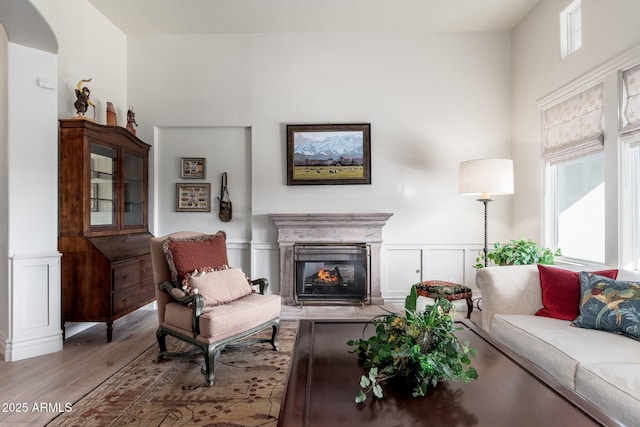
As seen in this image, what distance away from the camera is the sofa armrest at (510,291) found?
96.7 inches

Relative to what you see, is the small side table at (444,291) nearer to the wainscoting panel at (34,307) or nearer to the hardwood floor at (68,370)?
the hardwood floor at (68,370)

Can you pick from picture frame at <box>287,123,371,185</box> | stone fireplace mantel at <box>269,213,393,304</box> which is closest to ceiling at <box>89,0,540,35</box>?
picture frame at <box>287,123,371,185</box>

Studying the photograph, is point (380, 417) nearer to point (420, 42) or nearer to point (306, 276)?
point (306, 276)

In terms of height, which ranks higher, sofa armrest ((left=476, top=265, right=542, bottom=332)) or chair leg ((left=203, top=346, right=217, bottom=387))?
sofa armrest ((left=476, top=265, right=542, bottom=332))

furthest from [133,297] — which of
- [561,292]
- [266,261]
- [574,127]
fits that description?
[574,127]

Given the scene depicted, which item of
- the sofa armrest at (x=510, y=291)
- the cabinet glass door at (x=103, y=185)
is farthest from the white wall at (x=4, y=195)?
the sofa armrest at (x=510, y=291)

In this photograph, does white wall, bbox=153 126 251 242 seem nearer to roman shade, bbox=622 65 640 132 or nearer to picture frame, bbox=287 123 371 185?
picture frame, bbox=287 123 371 185

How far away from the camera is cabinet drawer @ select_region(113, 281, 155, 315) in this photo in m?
3.11

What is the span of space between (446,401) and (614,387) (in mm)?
825

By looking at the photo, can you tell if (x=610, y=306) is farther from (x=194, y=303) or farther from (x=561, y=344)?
(x=194, y=303)

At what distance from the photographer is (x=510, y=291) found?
2488mm

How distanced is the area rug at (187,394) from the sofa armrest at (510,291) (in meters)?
1.57

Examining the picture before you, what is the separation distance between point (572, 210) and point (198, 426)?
3.59 m

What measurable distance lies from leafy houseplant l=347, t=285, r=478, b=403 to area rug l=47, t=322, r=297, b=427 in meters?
0.83
